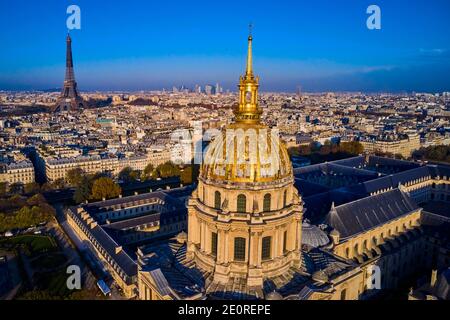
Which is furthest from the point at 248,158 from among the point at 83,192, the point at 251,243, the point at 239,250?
the point at 83,192

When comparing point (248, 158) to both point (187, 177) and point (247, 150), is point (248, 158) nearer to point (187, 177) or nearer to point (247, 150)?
point (247, 150)

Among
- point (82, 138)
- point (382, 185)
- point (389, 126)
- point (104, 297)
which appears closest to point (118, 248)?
point (104, 297)

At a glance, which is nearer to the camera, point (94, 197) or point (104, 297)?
point (104, 297)

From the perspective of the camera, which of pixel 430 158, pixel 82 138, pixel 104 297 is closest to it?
pixel 104 297

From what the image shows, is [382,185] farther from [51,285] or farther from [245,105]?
[51,285]

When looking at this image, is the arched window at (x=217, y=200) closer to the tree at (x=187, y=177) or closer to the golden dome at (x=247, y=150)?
the golden dome at (x=247, y=150)

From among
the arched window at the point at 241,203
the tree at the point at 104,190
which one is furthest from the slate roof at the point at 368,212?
the tree at the point at 104,190
